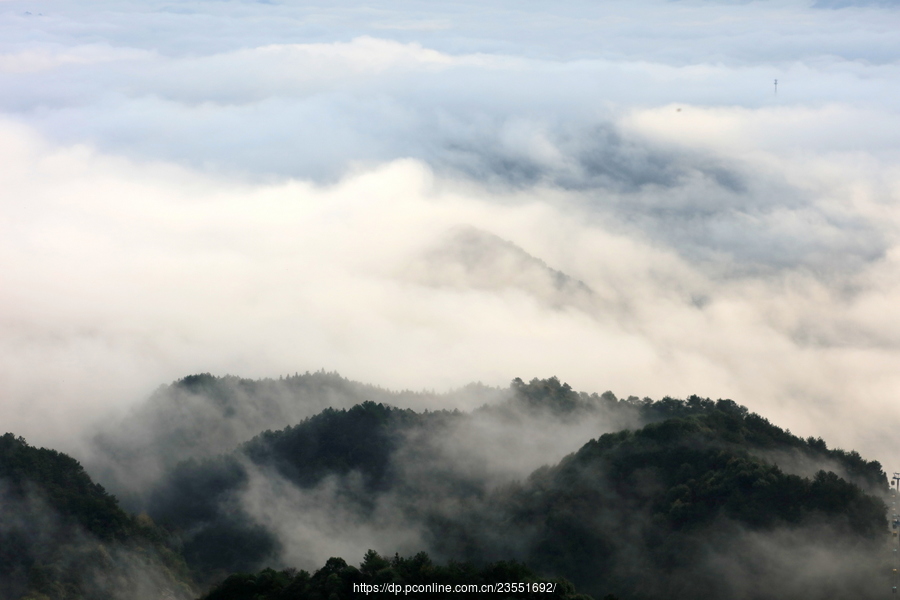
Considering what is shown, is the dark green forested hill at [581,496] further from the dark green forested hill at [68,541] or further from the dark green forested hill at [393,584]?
the dark green forested hill at [393,584]

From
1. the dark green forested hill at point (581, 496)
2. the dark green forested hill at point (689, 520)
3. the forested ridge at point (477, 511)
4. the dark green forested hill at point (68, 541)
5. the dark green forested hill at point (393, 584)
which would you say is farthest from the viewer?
the dark green forested hill at point (68, 541)

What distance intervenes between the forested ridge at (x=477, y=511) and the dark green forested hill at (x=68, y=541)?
115 millimetres

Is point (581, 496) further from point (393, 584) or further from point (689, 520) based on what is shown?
point (393, 584)

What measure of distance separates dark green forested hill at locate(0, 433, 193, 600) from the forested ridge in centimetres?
11

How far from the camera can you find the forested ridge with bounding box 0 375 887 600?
165 feet

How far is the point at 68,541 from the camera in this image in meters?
55.6

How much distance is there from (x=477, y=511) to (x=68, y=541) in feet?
82.6

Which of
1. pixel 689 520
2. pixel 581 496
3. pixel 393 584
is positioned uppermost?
pixel 581 496

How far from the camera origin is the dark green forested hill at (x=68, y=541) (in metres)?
52.3

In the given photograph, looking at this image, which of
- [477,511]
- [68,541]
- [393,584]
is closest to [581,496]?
[477,511]

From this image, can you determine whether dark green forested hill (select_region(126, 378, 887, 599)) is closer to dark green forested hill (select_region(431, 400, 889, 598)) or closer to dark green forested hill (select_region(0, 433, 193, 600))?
dark green forested hill (select_region(431, 400, 889, 598))

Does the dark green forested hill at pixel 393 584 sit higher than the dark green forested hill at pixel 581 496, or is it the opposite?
the dark green forested hill at pixel 581 496

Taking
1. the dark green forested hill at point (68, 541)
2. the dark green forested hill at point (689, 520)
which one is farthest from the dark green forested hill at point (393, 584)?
the dark green forested hill at point (68, 541)

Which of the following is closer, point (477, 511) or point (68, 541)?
point (68, 541)
